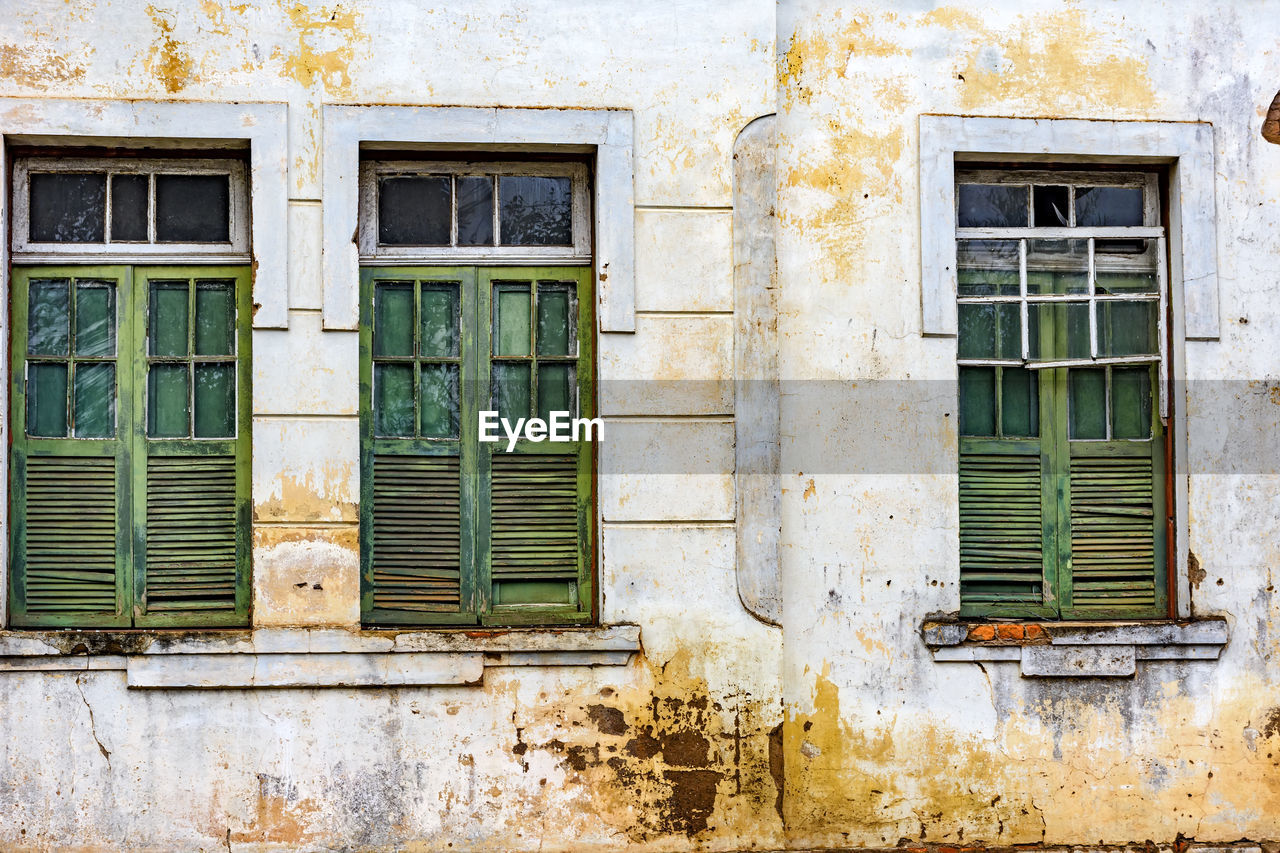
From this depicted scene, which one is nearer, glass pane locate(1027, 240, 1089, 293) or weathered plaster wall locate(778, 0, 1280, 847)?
weathered plaster wall locate(778, 0, 1280, 847)

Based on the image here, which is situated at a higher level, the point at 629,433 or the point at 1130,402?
the point at 1130,402

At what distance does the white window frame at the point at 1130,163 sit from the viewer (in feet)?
17.2

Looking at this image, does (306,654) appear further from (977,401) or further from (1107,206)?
(1107,206)

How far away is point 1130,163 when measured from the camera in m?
5.43

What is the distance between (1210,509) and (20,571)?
208 inches

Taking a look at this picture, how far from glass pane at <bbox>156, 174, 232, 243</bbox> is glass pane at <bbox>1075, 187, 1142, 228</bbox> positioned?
3917mm

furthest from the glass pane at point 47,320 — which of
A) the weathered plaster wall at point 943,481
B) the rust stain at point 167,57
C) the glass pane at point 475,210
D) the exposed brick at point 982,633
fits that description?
the exposed brick at point 982,633

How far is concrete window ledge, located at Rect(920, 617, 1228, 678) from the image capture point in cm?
518

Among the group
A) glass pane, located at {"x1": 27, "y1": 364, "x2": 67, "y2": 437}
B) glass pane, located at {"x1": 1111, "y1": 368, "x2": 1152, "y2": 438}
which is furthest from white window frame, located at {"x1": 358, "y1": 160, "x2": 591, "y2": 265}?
glass pane, located at {"x1": 1111, "y1": 368, "x2": 1152, "y2": 438}

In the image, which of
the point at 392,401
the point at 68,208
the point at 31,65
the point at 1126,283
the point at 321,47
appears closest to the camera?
the point at 31,65

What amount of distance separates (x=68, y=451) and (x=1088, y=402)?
4.60 metres

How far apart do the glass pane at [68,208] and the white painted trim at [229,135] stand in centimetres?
15

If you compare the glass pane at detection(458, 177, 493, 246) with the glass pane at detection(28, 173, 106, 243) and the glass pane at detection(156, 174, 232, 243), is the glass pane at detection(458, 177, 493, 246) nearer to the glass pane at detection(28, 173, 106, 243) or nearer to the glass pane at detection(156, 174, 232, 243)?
the glass pane at detection(156, 174, 232, 243)

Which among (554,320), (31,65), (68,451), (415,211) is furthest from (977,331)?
(31,65)
